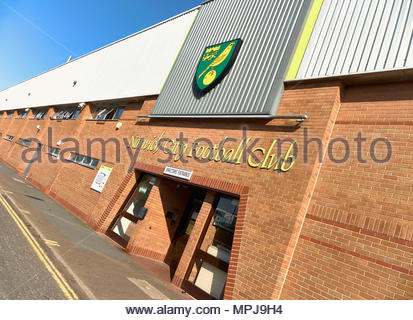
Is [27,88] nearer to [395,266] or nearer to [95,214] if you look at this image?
[95,214]

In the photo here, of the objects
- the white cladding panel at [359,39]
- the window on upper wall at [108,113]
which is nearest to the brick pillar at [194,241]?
the white cladding panel at [359,39]

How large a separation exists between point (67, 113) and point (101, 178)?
12.3 m

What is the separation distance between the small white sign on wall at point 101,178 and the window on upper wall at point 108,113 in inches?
150

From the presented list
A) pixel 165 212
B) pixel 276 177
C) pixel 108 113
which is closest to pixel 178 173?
pixel 165 212

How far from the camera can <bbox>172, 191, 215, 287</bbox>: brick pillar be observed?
7895 millimetres

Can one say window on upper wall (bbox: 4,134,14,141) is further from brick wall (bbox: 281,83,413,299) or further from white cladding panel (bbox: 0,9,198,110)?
brick wall (bbox: 281,83,413,299)

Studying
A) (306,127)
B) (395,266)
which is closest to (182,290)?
(395,266)

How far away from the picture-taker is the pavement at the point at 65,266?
4.67 m

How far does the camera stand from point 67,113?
21.8 meters

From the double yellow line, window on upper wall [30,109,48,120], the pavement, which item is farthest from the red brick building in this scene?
window on upper wall [30,109,48,120]

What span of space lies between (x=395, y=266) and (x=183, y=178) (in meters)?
6.38

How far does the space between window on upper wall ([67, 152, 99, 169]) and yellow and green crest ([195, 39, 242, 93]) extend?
7.84 metres

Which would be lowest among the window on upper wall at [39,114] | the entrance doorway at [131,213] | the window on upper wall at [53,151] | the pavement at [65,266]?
the pavement at [65,266]
